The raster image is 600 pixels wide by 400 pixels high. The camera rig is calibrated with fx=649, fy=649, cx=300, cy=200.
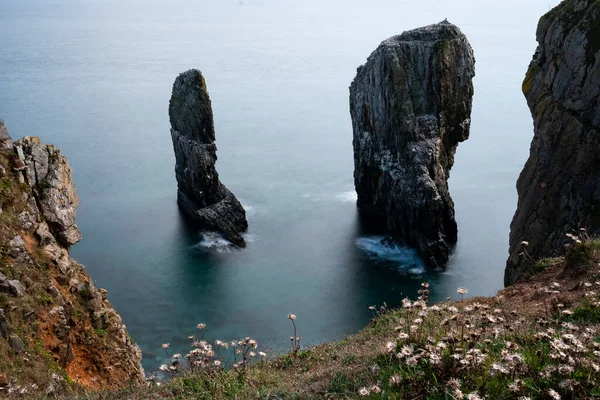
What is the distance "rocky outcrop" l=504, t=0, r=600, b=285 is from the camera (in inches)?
1093

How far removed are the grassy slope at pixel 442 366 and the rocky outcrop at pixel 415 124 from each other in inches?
1620

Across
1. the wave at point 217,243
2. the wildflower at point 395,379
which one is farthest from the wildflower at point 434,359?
the wave at point 217,243

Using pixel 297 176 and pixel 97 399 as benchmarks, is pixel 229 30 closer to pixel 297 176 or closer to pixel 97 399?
pixel 297 176

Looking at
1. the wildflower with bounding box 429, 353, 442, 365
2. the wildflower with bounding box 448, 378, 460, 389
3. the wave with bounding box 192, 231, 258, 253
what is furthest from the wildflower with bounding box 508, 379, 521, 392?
the wave with bounding box 192, 231, 258, 253

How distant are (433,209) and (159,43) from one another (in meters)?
109

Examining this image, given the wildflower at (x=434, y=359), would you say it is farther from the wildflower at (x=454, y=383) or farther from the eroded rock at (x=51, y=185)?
the eroded rock at (x=51, y=185)

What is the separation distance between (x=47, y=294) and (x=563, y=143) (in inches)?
875

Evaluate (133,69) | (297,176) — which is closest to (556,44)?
(297,176)

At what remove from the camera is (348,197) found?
67.8 meters

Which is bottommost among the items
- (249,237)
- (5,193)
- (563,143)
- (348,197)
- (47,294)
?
(249,237)

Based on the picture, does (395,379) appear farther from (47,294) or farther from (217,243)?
(217,243)

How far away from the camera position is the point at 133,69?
391 feet

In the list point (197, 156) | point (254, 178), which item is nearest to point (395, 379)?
point (197, 156)

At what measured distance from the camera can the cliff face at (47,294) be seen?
1769 centimetres
